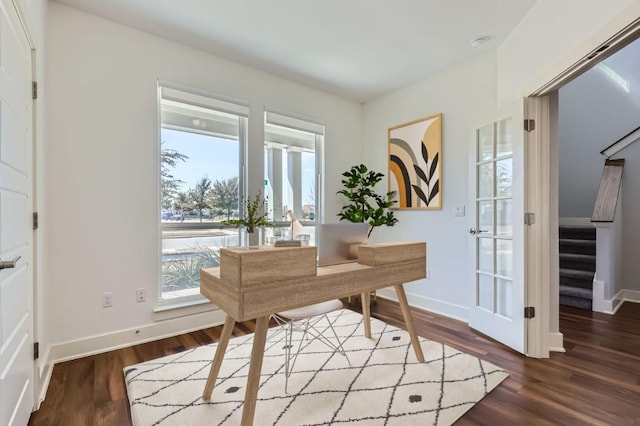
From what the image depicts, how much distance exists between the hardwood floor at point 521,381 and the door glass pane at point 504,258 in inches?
24.2

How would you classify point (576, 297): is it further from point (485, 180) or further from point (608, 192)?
point (485, 180)

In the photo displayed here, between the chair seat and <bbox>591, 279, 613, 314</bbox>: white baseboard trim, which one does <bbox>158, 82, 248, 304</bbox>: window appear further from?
<bbox>591, 279, 613, 314</bbox>: white baseboard trim

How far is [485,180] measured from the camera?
117 inches

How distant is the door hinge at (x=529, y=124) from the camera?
2493 mm

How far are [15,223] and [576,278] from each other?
16.6 ft

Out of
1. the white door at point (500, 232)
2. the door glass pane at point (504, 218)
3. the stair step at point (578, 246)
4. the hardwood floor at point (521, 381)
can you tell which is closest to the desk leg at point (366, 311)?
the hardwood floor at point (521, 381)

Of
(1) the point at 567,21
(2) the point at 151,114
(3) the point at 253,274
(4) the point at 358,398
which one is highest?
(1) the point at 567,21

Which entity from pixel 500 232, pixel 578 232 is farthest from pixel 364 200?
Answer: pixel 578 232

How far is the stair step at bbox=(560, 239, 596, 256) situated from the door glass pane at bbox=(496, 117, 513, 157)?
8.01ft

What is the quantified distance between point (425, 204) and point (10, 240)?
3.48 meters

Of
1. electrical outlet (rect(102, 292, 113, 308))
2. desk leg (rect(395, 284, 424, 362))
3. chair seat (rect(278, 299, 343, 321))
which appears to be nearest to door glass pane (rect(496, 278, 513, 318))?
desk leg (rect(395, 284, 424, 362))

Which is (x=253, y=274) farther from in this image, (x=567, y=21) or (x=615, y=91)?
(x=615, y=91)

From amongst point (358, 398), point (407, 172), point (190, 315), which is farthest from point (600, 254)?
point (190, 315)

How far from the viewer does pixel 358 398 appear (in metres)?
A: 1.86
